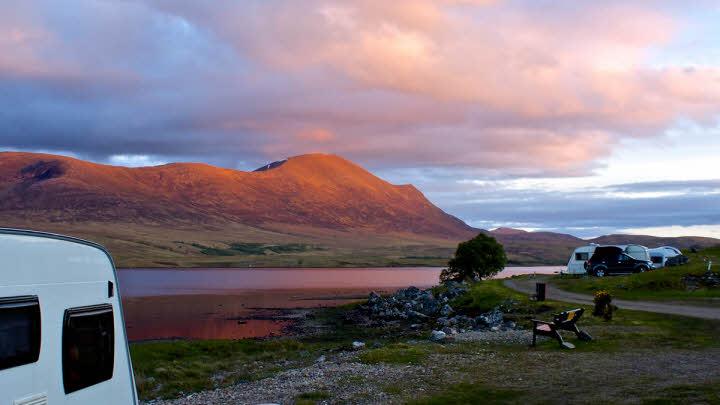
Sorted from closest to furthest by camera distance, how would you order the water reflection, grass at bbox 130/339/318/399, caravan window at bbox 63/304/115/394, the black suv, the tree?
caravan window at bbox 63/304/115/394 < grass at bbox 130/339/318/399 < the water reflection < the black suv < the tree

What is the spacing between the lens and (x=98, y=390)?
8797 mm

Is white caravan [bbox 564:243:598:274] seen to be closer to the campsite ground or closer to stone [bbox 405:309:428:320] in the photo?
stone [bbox 405:309:428:320]

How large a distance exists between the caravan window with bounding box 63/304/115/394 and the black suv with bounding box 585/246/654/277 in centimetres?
4476

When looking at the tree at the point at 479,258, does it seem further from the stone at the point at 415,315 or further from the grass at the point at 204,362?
the grass at the point at 204,362

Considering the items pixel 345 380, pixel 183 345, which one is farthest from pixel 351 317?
pixel 345 380

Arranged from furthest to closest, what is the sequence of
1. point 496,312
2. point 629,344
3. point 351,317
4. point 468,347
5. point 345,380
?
point 351,317, point 496,312, point 468,347, point 629,344, point 345,380

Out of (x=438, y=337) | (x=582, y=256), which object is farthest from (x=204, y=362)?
(x=582, y=256)

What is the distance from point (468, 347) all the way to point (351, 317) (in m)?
31.4

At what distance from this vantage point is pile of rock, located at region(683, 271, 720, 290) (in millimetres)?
35219

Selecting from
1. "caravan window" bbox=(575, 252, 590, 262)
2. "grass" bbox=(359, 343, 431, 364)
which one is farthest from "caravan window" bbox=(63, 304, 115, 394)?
"caravan window" bbox=(575, 252, 590, 262)

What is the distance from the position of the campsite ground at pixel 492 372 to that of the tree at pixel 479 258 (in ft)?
138

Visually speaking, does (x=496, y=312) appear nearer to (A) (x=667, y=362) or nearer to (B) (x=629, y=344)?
(B) (x=629, y=344)

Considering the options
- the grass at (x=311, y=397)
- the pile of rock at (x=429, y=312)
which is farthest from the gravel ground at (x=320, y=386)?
the pile of rock at (x=429, y=312)

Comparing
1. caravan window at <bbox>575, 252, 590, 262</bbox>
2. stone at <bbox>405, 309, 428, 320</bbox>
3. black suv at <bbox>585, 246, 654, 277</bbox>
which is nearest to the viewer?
stone at <bbox>405, 309, 428, 320</bbox>
